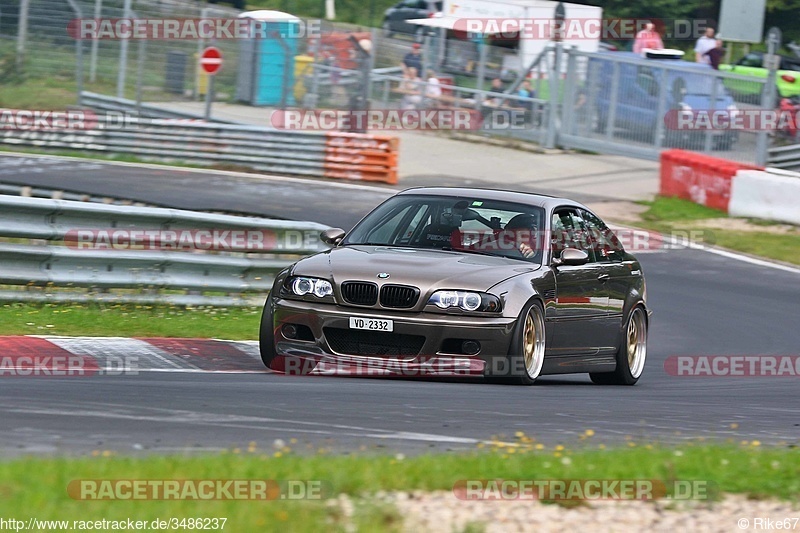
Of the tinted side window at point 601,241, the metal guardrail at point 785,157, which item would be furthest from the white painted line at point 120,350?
the metal guardrail at point 785,157

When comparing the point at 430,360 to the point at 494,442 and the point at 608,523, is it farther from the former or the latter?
the point at 608,523

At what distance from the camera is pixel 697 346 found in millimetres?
13570

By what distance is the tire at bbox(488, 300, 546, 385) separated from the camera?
29.0 ft

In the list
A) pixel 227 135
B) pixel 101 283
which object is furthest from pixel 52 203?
pixel 227 135

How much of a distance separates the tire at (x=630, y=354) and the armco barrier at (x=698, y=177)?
39.2 ft

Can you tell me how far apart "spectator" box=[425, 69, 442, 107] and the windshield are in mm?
20885

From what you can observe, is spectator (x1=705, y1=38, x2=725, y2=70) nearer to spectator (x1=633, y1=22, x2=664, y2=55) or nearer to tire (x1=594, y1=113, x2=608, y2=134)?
spectator (x1=633, y1=22, x2=664, y2=55)

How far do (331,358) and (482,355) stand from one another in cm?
97

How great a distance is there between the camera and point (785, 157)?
81.1 ft

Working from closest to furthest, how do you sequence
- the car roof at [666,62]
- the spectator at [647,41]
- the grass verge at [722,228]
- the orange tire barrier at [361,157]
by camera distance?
1. the grass verge at [722,228]
2. the orange tire barrier at [361,157]
3. the car roof at [666,62]
4. the spectator at [647,41]

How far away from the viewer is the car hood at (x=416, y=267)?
28.9ft

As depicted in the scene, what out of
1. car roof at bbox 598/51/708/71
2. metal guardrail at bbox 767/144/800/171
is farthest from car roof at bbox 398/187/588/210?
car roof at bbox 598/51/708/71

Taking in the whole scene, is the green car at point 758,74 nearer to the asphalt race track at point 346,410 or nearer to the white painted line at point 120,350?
the asphalt race track at point 346,410

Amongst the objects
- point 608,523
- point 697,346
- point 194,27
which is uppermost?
point 194,27
